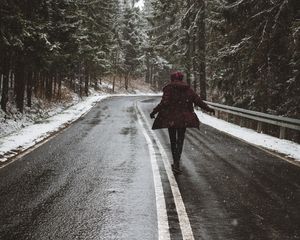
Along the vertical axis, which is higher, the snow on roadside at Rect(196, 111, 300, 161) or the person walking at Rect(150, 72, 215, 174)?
the person walking at Rect(150, 72, 215, 174)

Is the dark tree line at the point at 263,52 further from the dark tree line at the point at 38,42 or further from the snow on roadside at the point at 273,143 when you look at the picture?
the dark tree line at the point at 38,42

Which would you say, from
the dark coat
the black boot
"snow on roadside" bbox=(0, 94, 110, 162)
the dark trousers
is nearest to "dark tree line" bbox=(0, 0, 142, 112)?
"snow on roadside" bbox=(0, 94, 110, 162)

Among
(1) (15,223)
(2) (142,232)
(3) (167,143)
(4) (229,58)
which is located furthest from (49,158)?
(4) (229,58)

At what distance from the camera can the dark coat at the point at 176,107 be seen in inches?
324

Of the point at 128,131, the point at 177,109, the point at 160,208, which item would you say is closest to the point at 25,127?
the point at 128,131

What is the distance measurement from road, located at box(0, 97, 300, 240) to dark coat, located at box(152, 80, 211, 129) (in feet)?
3.31

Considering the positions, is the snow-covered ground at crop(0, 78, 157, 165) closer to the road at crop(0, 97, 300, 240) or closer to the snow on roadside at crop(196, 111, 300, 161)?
the road at crop(0, 97, 300, 240)

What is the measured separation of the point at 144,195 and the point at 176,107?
2.39 m

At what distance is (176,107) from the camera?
8.34 meters

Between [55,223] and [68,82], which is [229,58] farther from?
[68,82]

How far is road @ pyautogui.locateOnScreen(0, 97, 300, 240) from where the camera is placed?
5031mm

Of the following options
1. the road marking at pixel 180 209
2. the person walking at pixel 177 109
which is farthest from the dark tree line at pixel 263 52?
the road marking at pixel 180 209

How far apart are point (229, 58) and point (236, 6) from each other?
130 inches

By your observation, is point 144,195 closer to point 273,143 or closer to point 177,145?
point 177,145
